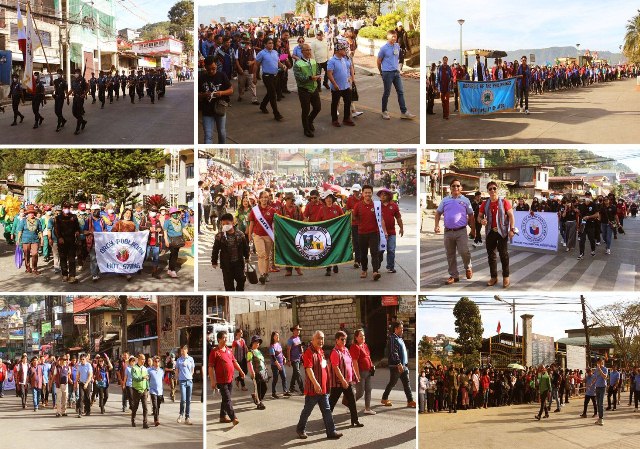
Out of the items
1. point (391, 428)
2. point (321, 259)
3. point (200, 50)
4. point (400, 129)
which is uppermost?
point (200, 50)

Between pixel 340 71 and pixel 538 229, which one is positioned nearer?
pixel 340 71

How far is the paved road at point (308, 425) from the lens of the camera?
6.19m

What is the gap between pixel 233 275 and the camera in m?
6.45

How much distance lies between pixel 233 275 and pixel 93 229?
1.44 metres

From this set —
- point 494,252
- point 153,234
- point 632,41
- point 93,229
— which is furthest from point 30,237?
point 632,41

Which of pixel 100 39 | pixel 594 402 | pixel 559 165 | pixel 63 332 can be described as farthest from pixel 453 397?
pixel 100 39

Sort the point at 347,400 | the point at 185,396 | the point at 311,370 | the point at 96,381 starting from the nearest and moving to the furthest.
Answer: the point at 311,370 < the point at 347,400 < the point at 185,396 < the point at 96,381

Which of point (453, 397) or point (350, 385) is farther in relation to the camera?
point (453, 397)

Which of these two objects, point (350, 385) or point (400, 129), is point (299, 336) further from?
point (400, 129)

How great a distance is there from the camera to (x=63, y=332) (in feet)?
22.5

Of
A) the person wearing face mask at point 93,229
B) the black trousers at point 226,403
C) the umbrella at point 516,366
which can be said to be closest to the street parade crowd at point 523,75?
the umbrella at point 516,366

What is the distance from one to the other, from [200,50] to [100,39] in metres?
1.05

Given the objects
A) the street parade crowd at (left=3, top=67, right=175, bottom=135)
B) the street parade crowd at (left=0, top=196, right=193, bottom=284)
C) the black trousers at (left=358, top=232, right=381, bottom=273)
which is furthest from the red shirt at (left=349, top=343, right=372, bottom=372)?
the street parade crowd at (left=3, top=67, right=175, bottom=135)

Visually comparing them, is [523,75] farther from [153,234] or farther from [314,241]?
[153,234]
